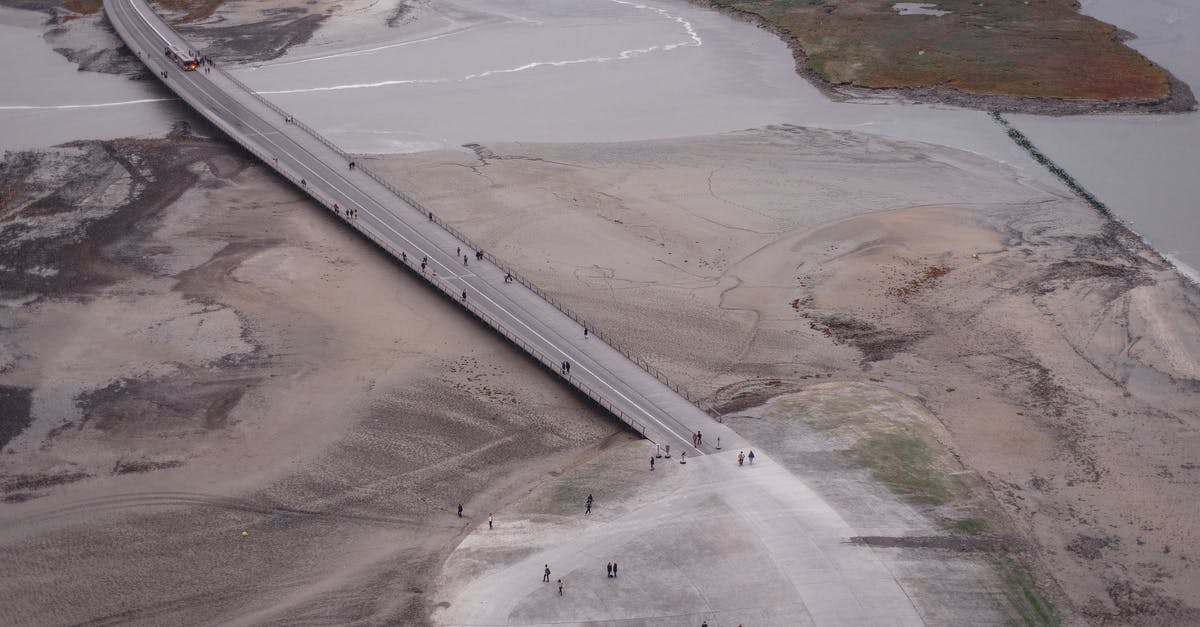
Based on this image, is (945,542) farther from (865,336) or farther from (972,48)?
(972,48)

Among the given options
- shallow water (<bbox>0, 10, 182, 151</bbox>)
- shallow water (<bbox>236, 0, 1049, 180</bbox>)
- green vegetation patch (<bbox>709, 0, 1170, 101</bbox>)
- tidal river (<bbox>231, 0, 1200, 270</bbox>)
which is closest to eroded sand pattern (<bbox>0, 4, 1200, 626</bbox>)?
shallow water (<bbox>0, 10, 182, 151</bbox>)

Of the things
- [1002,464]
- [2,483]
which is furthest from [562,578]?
[2,483]

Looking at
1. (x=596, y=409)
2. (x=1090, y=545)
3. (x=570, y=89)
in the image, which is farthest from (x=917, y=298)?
(x=570, y=89)

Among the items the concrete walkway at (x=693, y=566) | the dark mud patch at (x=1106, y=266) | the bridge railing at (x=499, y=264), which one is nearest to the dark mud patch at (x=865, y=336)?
the dark mud patch at (x=1106, y=266)

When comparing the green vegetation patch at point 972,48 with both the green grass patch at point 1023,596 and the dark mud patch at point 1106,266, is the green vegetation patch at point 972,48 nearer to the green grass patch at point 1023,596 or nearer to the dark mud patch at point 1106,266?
the dark mud patch at point 1106,266

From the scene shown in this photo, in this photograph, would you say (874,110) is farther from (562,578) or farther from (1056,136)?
(562,578)

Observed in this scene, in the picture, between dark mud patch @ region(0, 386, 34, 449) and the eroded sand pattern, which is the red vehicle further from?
dark mud patch @ region(0, 386, 34, 449)

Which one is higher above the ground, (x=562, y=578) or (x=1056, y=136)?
(x=1056, y=136)
